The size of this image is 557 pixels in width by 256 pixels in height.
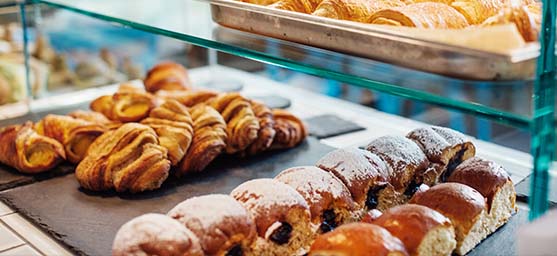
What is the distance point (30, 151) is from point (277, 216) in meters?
0.76

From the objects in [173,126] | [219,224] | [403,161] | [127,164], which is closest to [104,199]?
[127,164]

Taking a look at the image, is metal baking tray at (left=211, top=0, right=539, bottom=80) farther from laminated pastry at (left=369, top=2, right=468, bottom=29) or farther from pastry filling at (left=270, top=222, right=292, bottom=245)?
pastry filling at (left=270, top=222, right=292, bottom=245)

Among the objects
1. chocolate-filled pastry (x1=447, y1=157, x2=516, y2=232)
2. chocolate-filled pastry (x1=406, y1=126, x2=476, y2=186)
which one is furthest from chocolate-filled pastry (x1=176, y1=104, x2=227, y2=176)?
chocolate-filled pastry (x1=447, y1=157, x2=516, y2=232)

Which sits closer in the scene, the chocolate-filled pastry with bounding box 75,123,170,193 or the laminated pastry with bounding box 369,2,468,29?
the laminated pastry with bounding box 369,2,468,29

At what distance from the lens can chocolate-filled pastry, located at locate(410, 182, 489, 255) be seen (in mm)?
1271

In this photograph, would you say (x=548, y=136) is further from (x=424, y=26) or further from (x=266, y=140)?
(x=266, y=140)

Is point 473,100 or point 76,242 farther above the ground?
point 473,100

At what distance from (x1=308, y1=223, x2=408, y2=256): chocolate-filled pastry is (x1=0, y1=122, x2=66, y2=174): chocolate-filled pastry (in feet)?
2.73

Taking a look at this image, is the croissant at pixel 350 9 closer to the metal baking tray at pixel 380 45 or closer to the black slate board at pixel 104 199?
the metal baking tray at pixel 380 45

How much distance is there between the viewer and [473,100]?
3.19 ft

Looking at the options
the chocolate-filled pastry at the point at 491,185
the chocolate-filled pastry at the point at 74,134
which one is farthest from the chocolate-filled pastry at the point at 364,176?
the chocolate-filled pastry at the point at 74,134

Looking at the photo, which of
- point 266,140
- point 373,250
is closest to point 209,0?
point 266,140

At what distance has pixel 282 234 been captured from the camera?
49.9 inches

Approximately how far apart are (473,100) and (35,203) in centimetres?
98
